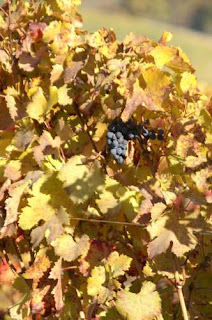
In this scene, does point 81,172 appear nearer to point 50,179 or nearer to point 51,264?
point 50,179

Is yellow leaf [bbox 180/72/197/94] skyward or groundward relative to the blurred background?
skyward

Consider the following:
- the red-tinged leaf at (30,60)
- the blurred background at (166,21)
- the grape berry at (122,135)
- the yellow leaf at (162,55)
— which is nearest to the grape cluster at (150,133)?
the grape berry at (122,135)

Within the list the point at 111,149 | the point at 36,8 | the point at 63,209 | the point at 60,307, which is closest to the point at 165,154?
the point at 111,149

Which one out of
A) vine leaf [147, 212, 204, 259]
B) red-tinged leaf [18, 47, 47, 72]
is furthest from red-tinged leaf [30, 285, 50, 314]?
red-tinged leaf [18, 47, 47, 72]

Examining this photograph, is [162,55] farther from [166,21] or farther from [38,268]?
[166,21]

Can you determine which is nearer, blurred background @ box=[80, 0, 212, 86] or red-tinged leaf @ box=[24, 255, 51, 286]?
red-tinged leaf @ box=[24, 255, 51, 286]

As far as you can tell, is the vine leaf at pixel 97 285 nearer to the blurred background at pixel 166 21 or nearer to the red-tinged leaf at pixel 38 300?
the red-tinged leaf at pixel 38 300

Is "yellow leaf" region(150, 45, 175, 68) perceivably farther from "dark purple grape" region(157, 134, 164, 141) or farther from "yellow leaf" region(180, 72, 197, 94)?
"dark purple grape" region(157, 134, 164, 141)
